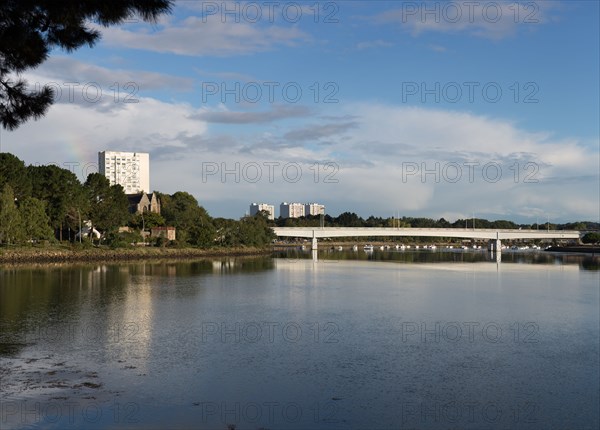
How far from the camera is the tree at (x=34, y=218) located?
57500mm

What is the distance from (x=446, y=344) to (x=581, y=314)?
10467mm

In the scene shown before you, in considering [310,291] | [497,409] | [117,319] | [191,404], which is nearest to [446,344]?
[497,409]

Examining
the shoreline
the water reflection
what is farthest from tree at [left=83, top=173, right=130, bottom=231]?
the water reflection

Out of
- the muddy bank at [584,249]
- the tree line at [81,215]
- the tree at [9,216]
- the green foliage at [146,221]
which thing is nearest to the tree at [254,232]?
the tree line at [81,215]

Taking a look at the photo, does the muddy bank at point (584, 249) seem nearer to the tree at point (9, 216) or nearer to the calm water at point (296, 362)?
the calm water at point (296, 362)

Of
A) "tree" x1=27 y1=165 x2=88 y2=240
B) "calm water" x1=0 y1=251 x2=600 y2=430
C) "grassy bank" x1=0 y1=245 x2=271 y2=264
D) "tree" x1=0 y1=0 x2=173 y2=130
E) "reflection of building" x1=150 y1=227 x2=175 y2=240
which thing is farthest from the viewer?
"reflection of building" x1=150 y1=227 x2=175 y2=240

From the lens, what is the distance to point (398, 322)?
2311 cm

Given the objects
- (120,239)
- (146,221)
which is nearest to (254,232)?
(146,221)

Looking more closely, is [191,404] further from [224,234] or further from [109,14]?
[224,234]

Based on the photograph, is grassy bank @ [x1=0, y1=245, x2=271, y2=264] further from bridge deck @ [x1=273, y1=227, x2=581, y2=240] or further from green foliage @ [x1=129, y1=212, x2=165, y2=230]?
bridge deck @ [x1=273, y1=227, x2=581, y2=240]

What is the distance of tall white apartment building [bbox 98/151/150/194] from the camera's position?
151625mm

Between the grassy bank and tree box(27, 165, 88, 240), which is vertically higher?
tree box(27, 165, 88, 240)

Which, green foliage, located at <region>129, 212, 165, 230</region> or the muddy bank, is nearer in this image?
green foliage, located at <region>129, 212, 165, 230</region>

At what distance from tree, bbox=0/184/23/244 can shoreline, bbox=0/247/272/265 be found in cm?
213
